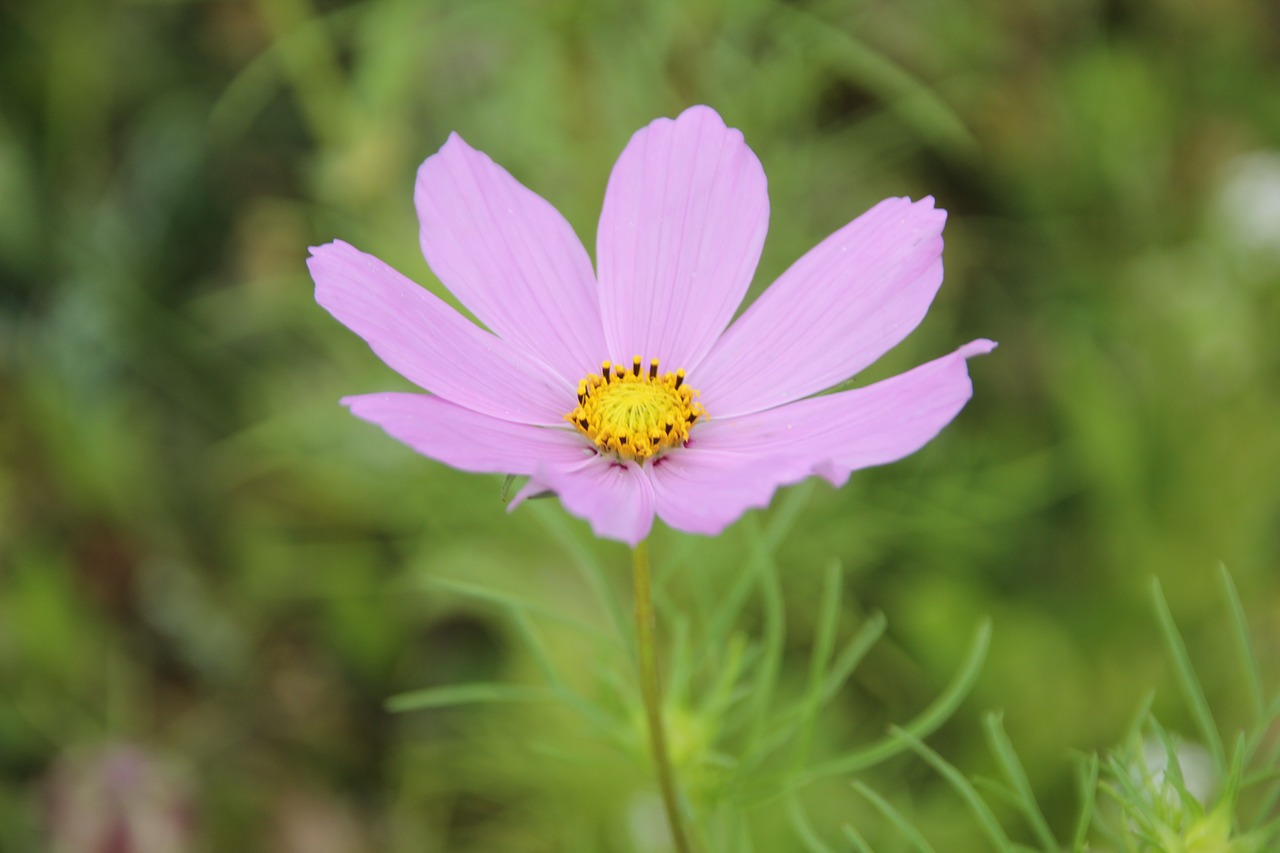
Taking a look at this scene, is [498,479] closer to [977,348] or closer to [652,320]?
[652,320]

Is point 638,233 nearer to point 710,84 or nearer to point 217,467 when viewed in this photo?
point 710,84

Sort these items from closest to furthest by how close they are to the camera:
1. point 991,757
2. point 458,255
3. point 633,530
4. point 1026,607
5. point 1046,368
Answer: point 633,530 → point 458,255 → point 991,757 → point 1026,607 → point 1046,368

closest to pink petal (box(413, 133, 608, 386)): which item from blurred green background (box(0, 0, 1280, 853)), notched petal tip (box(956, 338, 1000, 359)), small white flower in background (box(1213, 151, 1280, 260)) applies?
notched petal tip (box(956, 338, 1000, 359))

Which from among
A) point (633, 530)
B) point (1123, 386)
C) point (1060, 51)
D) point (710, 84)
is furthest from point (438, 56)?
point (633, 530)

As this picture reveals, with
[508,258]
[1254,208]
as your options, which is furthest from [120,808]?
[1254,208]

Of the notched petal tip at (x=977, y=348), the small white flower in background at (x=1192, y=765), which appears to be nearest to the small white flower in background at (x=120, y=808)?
the small white flower in background at (x=1192, y=765)

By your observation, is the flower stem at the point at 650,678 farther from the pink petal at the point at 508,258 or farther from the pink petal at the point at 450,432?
the pink petal at the point at 508,258
